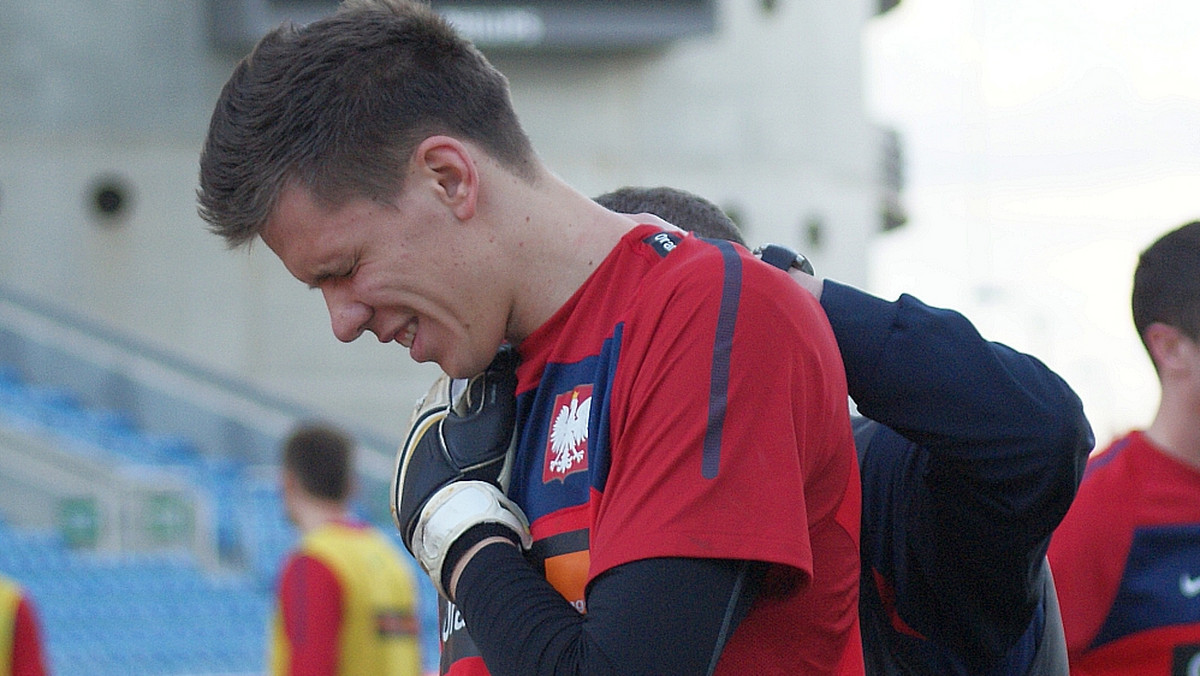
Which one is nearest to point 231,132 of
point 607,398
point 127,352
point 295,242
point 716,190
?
point 295,242

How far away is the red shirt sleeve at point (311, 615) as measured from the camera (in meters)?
4.54

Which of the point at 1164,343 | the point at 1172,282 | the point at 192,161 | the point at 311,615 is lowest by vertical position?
the point at 311,615

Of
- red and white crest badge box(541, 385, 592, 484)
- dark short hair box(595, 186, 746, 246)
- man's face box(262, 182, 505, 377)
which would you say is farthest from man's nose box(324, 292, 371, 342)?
dark short hair box(595, 186, 746, 246)

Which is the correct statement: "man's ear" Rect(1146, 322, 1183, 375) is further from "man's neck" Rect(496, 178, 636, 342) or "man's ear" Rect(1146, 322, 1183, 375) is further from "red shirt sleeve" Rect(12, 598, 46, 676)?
"red shirt sleeve" Rect(12, 598, 46, 676)

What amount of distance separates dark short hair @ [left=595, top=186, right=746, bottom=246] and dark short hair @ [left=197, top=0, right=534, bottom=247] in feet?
1.69

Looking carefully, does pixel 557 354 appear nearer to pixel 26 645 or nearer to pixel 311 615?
pixel 26 645

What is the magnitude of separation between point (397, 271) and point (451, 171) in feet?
0.40

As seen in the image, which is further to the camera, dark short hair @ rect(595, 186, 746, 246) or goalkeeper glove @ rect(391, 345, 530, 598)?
dark short hair @ rect(595, 186, 746, 246)

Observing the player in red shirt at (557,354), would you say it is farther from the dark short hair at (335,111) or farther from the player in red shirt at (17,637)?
the player in red shirt at (17,637)

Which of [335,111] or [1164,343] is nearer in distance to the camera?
[335,111]

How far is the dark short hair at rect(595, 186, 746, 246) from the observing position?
1985 mm

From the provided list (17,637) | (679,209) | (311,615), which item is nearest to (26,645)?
(17,637)

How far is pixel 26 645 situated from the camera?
12.2ft

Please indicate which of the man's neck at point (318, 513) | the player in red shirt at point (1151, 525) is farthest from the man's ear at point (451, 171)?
the man's neck at point (318, 513)
